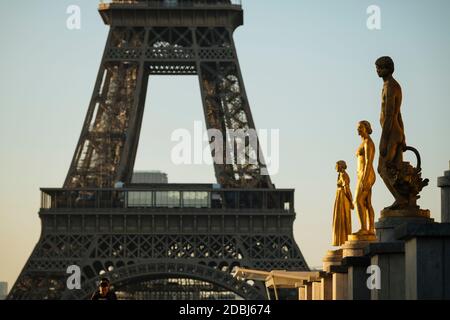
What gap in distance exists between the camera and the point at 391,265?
21156 millimetres

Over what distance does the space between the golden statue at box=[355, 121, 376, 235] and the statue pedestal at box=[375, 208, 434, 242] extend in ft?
11.2

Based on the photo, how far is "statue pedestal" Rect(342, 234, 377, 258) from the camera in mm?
28000

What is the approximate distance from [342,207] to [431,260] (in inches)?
663

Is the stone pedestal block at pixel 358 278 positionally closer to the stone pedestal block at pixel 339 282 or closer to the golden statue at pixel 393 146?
the golden statue at pixel 393 146

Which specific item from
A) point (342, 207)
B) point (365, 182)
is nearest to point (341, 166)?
point (342, 207)

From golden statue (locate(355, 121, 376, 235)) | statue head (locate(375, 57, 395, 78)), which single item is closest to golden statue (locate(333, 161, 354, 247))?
golden statue (locate(355, 121, 376, 235))

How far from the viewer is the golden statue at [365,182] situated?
27609 mm

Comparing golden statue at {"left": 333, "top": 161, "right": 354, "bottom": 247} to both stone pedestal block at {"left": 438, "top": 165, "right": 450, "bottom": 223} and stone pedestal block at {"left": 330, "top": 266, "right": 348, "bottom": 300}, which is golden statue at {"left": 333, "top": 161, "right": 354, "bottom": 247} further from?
stone pedestal block at {"left": 438, "top": 165, "right": 450, "bottom": 223}

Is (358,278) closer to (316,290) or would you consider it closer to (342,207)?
(342,207)
